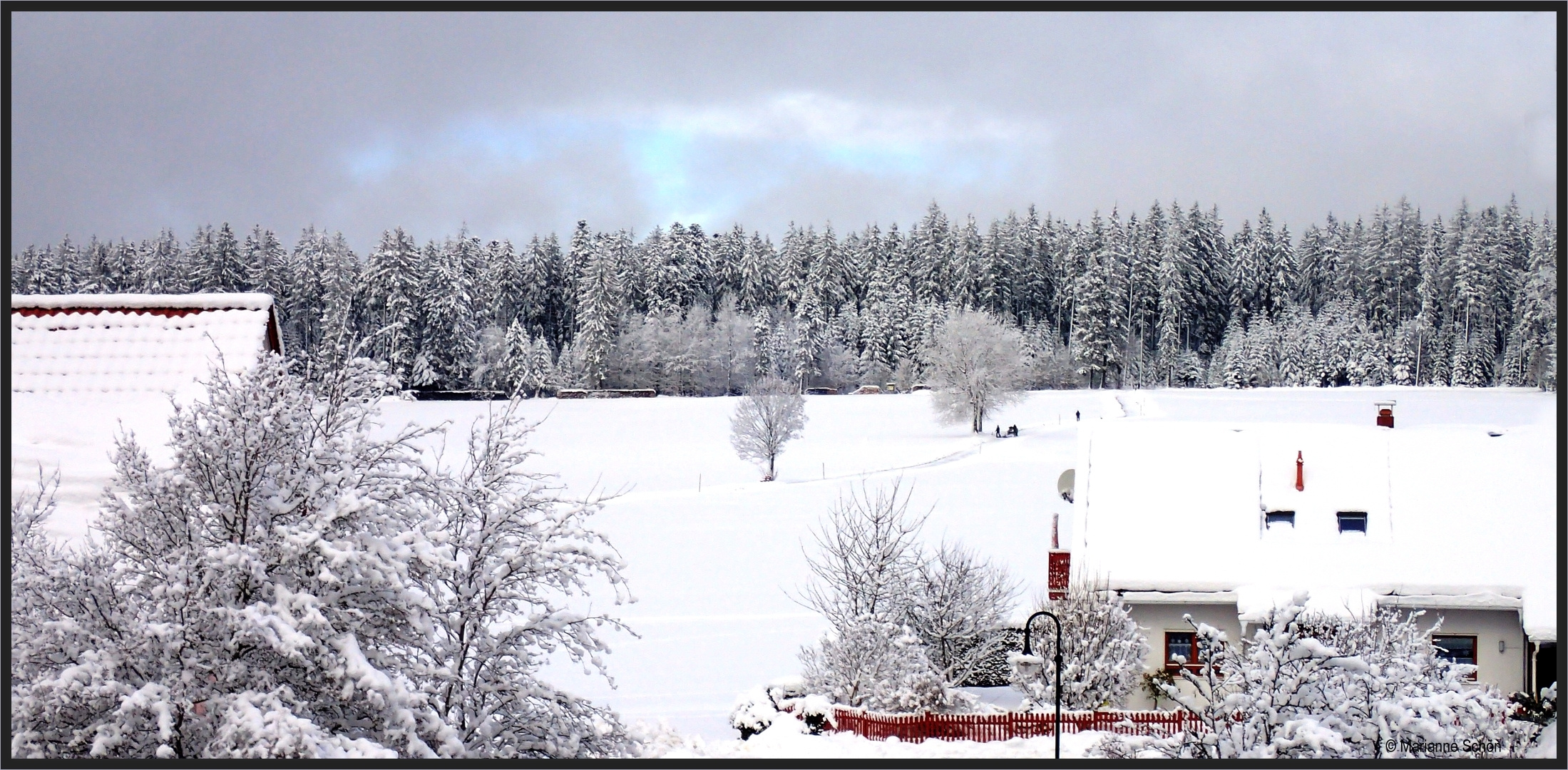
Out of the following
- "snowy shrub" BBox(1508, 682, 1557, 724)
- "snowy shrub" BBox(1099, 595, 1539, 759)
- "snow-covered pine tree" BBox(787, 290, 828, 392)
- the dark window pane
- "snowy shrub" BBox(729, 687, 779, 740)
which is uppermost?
"snow-covered pine tree" BBox(787, 290, 828, 392)

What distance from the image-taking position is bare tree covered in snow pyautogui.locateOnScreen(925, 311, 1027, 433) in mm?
54156

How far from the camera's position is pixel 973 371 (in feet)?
179

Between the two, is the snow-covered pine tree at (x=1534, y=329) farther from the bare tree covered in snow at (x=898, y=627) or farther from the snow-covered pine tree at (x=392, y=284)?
the snow-covered pine tree at (x=392, y=284)

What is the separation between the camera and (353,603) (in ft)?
21.4

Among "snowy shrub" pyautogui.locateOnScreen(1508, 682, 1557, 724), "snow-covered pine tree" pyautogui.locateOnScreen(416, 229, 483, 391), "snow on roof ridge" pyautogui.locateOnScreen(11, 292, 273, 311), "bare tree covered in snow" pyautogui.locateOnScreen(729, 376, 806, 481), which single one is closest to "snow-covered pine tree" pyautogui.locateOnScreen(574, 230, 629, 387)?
"snow-covered pine tree" pyautogui.locateOnScreen(416, 229, 483, 391)

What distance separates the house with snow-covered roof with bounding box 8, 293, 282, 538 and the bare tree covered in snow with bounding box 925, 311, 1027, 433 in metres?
47.8

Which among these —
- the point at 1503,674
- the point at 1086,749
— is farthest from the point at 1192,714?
the point at 1503,674

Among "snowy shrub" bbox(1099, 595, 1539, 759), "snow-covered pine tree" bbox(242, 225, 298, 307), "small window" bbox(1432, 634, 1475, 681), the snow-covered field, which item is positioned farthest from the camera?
"snow-covered pine tree" bbox(242, 225, 298, 307)

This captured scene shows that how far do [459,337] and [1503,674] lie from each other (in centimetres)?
5990

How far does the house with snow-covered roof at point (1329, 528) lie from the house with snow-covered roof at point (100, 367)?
10.2 meters

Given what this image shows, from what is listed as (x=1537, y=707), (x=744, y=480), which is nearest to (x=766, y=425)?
(x=744, y=480)

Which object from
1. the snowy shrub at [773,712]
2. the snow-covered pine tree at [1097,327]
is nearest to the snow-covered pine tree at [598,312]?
the snow-covered pine tree at [1097,327]

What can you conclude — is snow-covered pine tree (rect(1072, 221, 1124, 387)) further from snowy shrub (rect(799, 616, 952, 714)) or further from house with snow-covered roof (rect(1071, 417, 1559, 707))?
snowy shrub (rect(799, 616, 952, 714))

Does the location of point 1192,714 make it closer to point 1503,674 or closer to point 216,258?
point 1503,674
